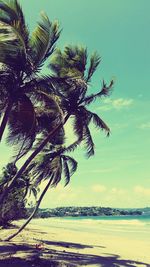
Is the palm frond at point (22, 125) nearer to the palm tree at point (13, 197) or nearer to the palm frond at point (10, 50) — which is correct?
the palm frond at point (10, 50)

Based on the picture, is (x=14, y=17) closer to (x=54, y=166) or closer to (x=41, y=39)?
(x=41, y=39)

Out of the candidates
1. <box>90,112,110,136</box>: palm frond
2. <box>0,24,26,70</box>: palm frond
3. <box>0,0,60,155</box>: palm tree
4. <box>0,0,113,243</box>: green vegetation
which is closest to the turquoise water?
<box>90,112,110,136</box>: palm frond

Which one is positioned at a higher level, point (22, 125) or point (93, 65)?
point (93, 65)

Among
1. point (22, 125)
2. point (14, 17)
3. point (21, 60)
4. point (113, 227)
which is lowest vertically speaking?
point (22, 125)

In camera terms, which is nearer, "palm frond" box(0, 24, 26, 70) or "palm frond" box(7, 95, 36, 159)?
"palm frond" box(0, 24, 26, 70)

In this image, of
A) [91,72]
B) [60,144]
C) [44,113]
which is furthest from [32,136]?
[60,144]

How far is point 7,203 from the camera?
2870 cm

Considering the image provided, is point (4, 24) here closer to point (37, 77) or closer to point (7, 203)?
point (37, 77)

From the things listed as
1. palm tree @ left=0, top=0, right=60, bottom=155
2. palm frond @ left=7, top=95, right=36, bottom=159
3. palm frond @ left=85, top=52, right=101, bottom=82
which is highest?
palm frond @ left=85, top=52, right=101, bottom=82

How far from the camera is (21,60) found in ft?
34.8

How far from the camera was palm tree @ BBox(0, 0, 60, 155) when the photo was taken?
33.9 ft

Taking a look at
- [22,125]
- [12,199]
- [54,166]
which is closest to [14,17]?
[22,125]

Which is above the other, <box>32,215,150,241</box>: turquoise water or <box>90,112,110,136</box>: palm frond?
<box>32,215,150,241</box>: turquoise water

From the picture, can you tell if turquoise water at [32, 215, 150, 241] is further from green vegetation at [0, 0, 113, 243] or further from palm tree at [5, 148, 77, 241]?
green vegetation at [0, 0, 113, 243]
